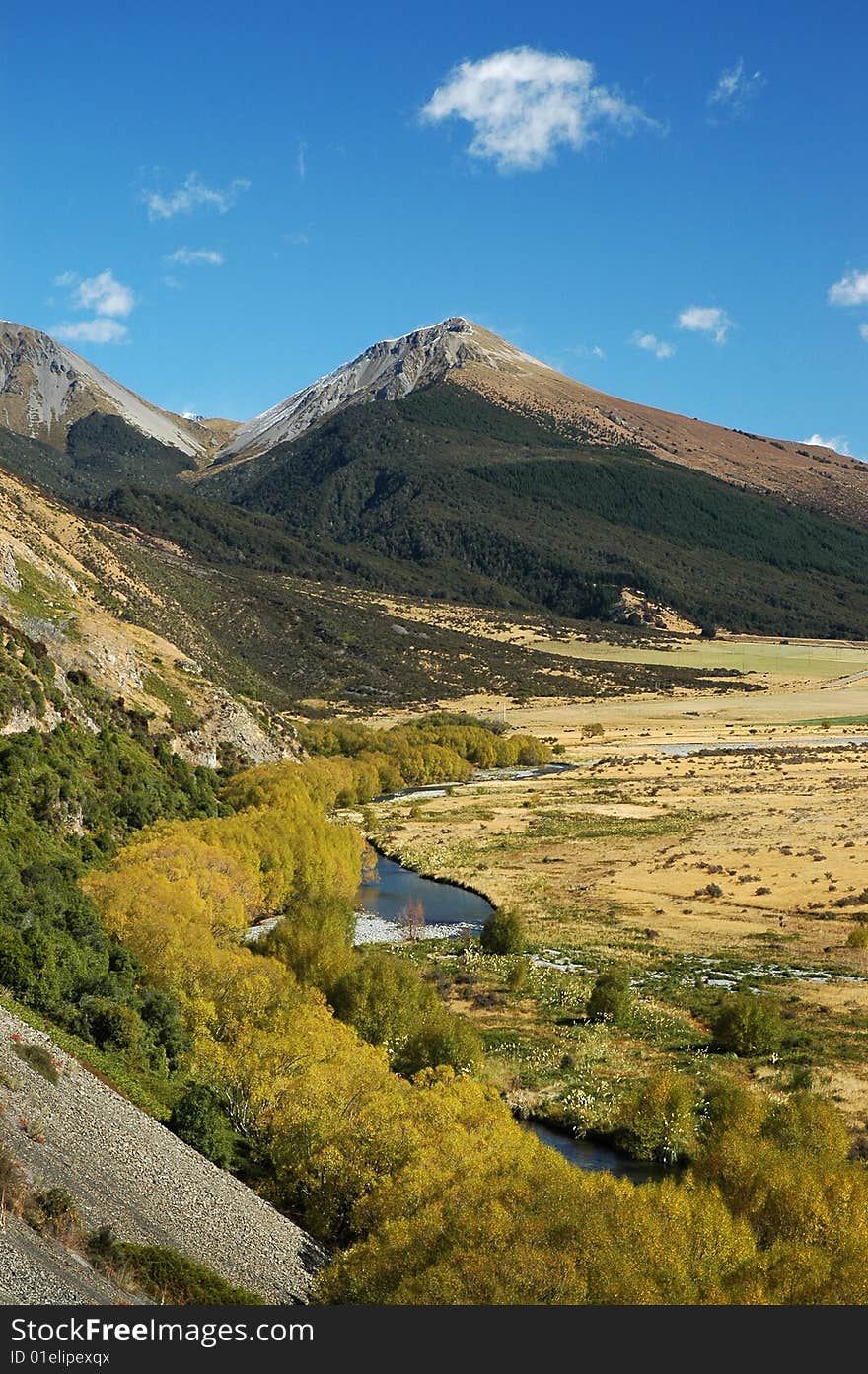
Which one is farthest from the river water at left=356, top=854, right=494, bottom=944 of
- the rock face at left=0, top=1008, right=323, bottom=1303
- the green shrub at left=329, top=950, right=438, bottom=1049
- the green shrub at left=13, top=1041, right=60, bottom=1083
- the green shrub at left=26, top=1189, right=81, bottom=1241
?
the green shrub at left=26, top=1189, right=81, bottom=1241

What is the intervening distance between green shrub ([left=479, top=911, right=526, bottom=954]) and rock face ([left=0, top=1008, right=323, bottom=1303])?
115 ft

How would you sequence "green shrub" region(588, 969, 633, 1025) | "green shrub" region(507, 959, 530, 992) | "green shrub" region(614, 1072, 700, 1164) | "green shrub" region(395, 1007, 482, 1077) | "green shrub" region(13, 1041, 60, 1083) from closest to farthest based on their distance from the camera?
"green shrub" region(13, 1041, 60, 1083), "green shrub" region(614, 1072, 700, 1164), "green shrub" region(395, 1007, 482, 1077), "green shrub" region(588, 969, 633, 1025), "green shrub" region(507, 959, 530, 992)

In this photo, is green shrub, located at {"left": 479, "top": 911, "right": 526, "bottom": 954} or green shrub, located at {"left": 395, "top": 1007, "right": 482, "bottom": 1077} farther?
green shrub, located at {"left": 479, "top": 911, "right": 526, "bottom": 954}

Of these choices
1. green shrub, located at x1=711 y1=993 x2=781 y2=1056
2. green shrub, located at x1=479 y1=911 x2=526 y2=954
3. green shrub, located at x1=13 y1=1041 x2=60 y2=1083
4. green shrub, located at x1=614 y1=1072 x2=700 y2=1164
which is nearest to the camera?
green shrub, located at x1=13 y1=1041 x2=60 y2=1083

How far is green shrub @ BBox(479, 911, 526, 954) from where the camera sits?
6344cm

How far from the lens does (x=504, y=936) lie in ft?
209

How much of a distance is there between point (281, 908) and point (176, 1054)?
27725 mm

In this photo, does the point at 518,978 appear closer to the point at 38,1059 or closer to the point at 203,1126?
the point at 203,1126

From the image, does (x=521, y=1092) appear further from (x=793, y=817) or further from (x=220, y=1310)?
(x=793, y=817)

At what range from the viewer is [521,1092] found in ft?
144

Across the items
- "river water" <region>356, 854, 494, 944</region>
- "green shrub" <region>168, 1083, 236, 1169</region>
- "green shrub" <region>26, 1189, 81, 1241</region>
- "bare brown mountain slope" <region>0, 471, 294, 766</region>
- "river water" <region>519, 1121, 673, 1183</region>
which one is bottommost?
"river water" <region>356, 854, 494, 944</region>

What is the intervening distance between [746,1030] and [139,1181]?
97.6ft

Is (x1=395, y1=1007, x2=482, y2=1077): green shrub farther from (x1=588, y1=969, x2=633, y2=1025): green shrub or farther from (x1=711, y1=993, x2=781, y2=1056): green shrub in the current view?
(x1=711, y1=993, x2=781, y2=1056): green shrub

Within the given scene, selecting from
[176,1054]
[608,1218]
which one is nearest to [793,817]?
[176,1054]
